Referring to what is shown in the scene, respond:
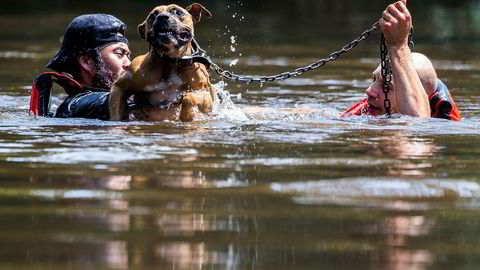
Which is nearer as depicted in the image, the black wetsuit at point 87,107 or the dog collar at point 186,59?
the dog collar at point 186,59

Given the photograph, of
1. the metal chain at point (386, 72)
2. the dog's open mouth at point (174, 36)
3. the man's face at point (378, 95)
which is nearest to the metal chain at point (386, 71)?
the metal chain at point (386, 72)

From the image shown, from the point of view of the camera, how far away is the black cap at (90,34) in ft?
29.3

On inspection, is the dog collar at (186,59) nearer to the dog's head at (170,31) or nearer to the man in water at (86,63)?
the dog's head at (170,31)

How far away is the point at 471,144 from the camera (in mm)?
6910

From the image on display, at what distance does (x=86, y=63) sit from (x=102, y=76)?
173 millimetres

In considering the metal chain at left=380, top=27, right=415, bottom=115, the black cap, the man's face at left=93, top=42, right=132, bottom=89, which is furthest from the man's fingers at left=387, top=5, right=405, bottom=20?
the black cap

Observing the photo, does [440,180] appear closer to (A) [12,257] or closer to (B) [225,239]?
(B) [225,239]

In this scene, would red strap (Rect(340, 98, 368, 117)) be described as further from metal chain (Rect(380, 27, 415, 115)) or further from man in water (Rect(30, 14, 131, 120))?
man in water (Rect(30, 14, 131, 120))

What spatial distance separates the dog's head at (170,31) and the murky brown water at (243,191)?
57 centimetres

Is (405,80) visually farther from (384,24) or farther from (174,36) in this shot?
(174,36)

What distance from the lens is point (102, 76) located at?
9.10 metres

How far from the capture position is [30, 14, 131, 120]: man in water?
882cm

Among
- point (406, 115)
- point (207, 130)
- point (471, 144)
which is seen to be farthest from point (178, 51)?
point (471, 144)

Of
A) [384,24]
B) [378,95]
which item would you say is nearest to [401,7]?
[384,24]
